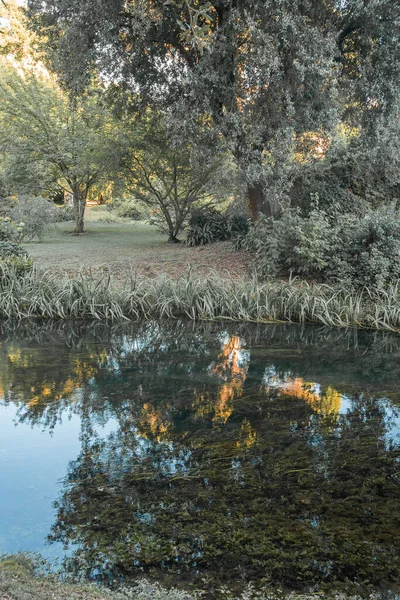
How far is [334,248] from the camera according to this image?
1012cm

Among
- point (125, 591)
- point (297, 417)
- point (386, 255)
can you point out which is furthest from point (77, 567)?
point (386, 255)

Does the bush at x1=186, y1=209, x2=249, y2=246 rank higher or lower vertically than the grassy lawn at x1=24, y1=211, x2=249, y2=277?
higher

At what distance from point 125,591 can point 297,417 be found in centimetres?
266

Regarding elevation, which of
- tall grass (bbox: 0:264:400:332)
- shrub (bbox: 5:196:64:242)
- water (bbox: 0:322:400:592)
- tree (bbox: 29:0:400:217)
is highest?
tree (bbox: 29:0:400:217)

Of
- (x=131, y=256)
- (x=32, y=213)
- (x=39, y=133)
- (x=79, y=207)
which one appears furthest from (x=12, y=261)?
(x=39, y=133)

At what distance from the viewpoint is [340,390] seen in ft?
18.4

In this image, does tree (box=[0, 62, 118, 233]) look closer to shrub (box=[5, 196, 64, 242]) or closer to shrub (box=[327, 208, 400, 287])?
shrub (box=[5, 196, 64, 242])

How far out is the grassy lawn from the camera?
37.7ft

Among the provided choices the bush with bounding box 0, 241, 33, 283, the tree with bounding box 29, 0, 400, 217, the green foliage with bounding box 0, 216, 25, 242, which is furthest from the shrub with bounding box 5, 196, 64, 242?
→ the tree with bounding box 29, 0, 400, 217

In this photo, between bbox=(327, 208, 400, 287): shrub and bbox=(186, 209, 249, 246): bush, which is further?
bbox=(186, 209, 249, 246): bush

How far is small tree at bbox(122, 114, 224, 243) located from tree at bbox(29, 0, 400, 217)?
2458mm

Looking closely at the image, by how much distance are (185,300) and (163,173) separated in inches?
251

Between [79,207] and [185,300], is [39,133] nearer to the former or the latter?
[79,207]

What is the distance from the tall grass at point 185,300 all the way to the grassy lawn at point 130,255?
33.3 inches
